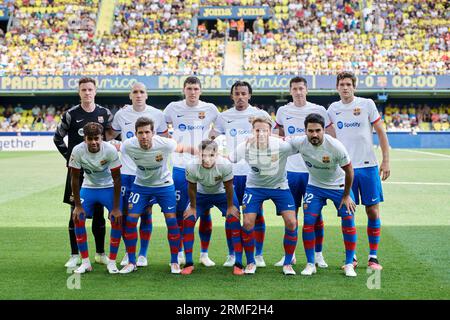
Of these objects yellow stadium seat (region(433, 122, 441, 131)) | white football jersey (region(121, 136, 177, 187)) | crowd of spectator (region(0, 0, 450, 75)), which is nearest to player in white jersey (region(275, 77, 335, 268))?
white football jersey (region(121, 136, 177, 187))

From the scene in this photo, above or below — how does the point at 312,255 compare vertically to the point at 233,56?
below

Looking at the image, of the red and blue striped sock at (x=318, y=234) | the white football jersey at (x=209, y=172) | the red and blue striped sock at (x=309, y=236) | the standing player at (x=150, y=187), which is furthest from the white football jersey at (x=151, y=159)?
the red and blue striped sock at (x=318, y=234)

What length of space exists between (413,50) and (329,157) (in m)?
34.8

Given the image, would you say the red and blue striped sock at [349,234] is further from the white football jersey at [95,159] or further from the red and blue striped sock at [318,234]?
the white football jersey at [95,159]

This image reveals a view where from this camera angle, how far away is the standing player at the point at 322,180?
628 centimetres

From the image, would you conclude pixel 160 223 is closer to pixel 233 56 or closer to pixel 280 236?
pixel 280 236

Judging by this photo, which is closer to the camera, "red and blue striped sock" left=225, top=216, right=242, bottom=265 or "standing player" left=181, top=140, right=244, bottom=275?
"standing player" left=181, top=140, right=244, bottom=275

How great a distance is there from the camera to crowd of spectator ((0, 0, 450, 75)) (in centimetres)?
3788

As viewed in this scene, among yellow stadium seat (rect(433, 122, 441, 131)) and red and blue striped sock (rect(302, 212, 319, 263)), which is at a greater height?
red and blue striped sock (rect(302, 212, 319, 263))

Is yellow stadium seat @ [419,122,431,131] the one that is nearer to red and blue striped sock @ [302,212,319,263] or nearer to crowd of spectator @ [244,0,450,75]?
crowd of spectator @ [244,0,450,75]

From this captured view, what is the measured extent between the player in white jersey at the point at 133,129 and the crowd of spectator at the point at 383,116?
1196 inches

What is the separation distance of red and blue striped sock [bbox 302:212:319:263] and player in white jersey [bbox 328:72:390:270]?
2.42 ft

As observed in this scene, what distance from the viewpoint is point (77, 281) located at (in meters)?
5.77

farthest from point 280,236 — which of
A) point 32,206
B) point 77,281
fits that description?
point 32,206
